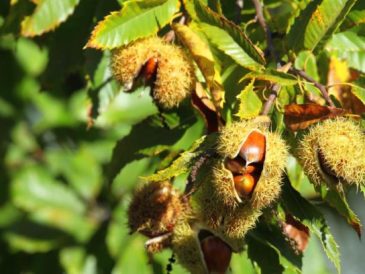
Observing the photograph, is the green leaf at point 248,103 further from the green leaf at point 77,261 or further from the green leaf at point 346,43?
the green leaf at point 77,261

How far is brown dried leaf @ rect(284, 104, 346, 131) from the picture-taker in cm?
167

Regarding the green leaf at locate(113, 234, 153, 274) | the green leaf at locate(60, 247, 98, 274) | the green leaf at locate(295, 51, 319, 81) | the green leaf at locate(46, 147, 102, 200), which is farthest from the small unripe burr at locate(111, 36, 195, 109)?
the green leaf at locate(46, 147, 102, 200)

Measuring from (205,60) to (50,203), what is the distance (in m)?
1.30

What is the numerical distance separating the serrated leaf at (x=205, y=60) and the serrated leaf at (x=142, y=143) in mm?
280

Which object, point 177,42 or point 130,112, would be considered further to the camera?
point 130,112

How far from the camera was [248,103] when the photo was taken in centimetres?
167

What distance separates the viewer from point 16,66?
3.00 m

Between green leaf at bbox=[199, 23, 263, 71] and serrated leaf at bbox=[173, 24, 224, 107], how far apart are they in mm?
28

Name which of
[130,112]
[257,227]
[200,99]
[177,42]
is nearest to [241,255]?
[257,227]

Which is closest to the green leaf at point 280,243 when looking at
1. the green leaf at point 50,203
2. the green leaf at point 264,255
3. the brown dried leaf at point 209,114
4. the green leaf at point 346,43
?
the green leaf at point 264,255

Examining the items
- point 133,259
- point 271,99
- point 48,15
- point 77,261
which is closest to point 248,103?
point 271,99

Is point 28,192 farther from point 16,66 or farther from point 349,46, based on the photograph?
point 349,46

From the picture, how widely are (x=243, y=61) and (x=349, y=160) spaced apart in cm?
35

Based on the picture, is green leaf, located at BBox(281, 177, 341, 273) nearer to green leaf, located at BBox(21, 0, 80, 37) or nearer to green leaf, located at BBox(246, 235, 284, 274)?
green leaf, located at BBox(246, 235, 284, 274)
